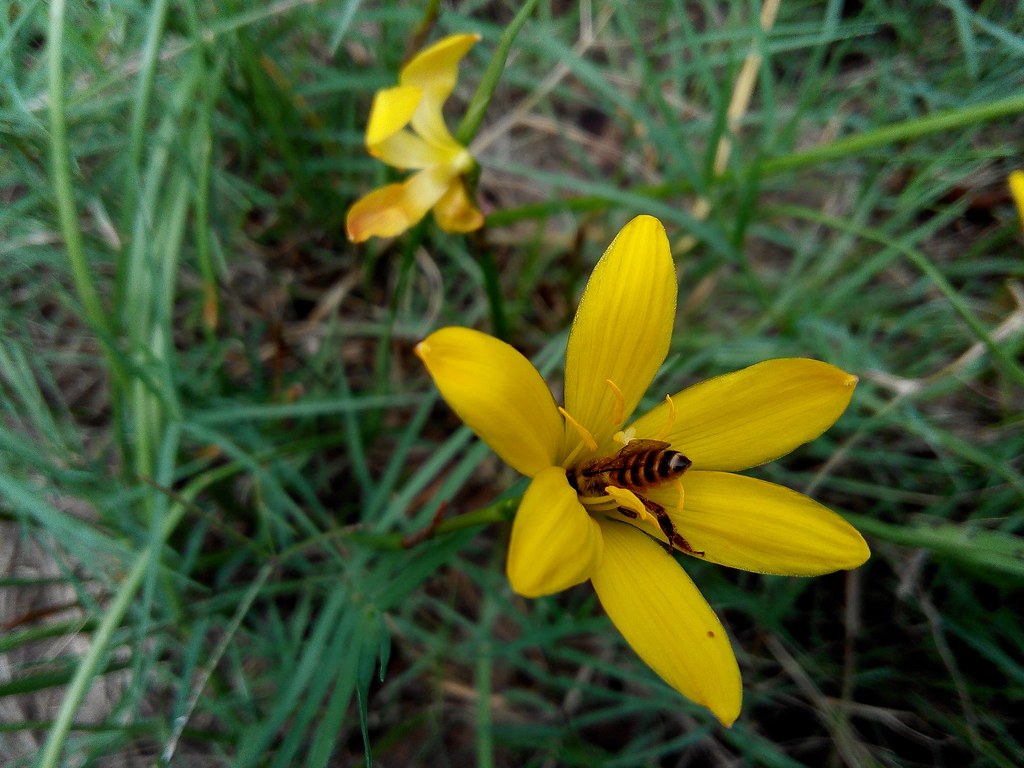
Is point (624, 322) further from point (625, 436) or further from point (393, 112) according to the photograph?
point (393, 112)

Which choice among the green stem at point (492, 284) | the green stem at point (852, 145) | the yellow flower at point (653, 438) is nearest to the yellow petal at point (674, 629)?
the yellow flower at point (653, 438)

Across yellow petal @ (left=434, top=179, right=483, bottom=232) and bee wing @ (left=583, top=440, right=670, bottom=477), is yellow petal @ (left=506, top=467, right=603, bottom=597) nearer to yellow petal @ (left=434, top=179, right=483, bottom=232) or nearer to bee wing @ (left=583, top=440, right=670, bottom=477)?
bee wing @ (left=583, top=440, right=670, bottom=477)

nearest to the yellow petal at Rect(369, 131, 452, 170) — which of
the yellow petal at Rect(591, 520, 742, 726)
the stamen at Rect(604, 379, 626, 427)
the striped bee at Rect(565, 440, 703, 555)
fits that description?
the stamen at Rect(604, 379, 626, 427)

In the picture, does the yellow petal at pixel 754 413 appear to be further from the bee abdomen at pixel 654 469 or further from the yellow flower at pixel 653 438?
the bee abdomen at pixel 654 469

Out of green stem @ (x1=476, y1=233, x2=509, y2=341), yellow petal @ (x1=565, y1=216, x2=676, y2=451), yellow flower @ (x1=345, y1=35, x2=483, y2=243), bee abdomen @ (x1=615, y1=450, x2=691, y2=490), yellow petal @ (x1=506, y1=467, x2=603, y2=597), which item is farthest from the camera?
green stem @ (x1=476, y1=233, x2=509, y2=341)

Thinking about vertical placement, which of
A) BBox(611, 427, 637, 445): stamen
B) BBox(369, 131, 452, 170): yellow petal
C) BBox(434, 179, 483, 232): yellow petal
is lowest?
BBox(611, 427, 637, 445): stamen

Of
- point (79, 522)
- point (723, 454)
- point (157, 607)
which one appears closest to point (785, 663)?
point (723, 454)
